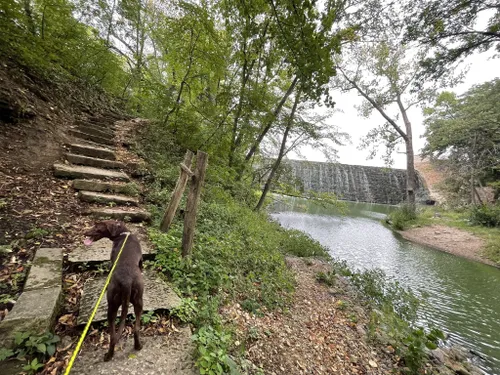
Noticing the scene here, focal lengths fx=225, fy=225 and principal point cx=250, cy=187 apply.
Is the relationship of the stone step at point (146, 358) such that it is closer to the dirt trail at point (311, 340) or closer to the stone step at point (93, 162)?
the dirt trail at point (311, 340)

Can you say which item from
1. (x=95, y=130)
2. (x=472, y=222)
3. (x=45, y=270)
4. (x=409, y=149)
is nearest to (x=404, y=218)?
(x=472, y=222)

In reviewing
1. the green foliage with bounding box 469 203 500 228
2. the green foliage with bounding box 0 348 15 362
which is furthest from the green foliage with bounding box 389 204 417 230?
the green foliage with bounding box 0 348 15 362

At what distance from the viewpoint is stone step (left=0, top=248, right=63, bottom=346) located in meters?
1.49

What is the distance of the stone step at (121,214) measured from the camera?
135 inches

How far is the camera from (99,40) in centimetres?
722

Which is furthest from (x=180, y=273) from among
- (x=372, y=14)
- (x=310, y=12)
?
(x=372, y=14)

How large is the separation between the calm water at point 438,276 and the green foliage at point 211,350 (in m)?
4.81

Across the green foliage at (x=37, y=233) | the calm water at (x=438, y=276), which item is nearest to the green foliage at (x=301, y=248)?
the calm water at (x=438, y=276)

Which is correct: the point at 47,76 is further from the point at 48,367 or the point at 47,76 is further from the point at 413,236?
the point at 413,236

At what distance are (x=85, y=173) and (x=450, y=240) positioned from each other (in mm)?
15233

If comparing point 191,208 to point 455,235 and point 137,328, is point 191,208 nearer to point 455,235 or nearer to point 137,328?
point 137,328

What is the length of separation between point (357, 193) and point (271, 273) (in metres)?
25.3

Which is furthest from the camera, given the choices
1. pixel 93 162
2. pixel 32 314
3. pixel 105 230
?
pixel 93 162

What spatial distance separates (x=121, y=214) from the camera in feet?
11.5
